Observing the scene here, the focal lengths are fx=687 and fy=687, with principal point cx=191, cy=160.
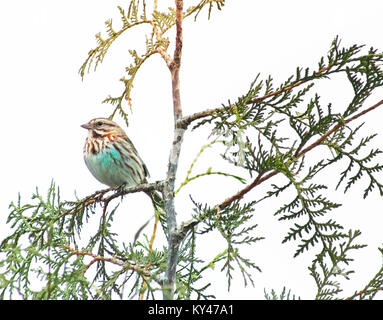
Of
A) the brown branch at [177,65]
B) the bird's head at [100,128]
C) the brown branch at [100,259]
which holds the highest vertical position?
the bird's head at [100,128]

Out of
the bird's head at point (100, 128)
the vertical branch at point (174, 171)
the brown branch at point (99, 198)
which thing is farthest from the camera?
the bird's head at point (100, 128)

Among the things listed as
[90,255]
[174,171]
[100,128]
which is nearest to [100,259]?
[90,255]

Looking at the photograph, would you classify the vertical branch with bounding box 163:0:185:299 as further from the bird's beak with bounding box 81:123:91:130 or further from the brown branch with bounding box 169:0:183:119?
the bird's beak with bounding box 81:123:91:130

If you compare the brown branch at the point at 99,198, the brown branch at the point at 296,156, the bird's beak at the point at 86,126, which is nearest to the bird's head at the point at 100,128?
the bird's beak at the point at 86,126

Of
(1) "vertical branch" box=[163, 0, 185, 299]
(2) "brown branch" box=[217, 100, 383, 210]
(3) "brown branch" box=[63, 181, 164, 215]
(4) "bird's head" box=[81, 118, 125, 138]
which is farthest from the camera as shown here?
(4) "bird's head" box=[81, 118, 125, 138]

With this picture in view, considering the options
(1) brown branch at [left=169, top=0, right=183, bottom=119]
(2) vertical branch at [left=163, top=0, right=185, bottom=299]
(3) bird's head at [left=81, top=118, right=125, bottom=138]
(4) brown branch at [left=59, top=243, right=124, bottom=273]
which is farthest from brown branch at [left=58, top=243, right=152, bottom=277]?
(3) bird's head at [left=81, top=118, right=125, bottom=138]

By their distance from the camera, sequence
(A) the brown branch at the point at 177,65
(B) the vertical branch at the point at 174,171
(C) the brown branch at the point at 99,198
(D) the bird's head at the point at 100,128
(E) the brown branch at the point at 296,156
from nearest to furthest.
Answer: (E) the brown branch at the point at 296,156 < (B) the vertical branch at the point at 174,171 < (A) the brown branch at the point at 177,65 < (C) the brown branch at the point at 99,198 < (D) the bird's head at the point at 100,128

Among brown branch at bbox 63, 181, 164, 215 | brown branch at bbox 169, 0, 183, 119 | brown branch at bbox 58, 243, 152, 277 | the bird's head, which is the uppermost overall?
the bird's head

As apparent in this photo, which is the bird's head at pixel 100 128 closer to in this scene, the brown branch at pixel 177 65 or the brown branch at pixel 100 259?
the brown branch at pixel 100 259

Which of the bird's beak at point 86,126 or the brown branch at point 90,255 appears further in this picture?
the bird's beak at point 86,126

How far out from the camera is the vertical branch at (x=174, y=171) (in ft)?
11.7

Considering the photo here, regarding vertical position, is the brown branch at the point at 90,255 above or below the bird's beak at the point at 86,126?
below

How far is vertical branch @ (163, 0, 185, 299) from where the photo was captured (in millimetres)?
3570

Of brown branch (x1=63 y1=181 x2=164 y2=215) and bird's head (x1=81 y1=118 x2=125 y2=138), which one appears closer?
brown branch (x1=63 y1=181 x2=164 y2=215)
